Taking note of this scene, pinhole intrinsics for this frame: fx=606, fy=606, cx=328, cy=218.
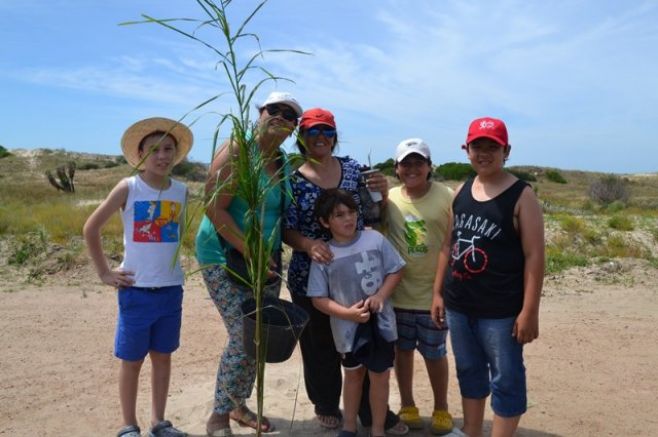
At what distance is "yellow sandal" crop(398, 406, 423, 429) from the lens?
382 centimetres

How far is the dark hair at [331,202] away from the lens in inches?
127

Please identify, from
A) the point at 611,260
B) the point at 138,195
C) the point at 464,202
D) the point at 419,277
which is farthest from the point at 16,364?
the point at 611,260

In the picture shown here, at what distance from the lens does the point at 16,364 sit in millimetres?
5145

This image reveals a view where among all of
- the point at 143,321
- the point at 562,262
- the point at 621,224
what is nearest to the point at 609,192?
the point at 621,224

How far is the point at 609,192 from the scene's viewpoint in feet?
78.7

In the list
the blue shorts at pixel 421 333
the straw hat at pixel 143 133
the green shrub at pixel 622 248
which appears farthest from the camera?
the green shrub at pixel 622 248

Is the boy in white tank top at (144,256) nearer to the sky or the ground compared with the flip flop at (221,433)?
nearer to the sky

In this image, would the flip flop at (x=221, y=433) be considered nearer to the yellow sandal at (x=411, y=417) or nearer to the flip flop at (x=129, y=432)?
the flip flop at (x=129, y=432)

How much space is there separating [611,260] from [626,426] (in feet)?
18.5

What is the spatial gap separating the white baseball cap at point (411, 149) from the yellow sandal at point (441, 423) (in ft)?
5.20

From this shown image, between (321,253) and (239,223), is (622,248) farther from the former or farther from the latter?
(239,223)

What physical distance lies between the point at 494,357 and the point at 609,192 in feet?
76.7

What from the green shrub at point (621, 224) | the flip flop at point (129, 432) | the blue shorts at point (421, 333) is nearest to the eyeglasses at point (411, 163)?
the blue shorts at point (421, 333)

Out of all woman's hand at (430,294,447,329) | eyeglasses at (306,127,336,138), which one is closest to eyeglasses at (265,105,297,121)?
eyeglasses at (306,127,336,138)
